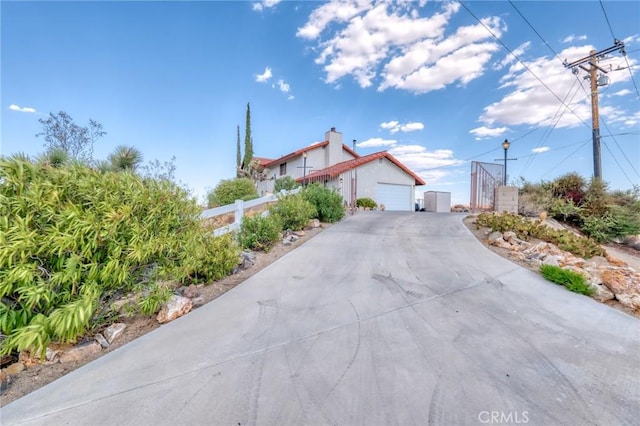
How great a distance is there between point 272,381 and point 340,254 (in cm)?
438

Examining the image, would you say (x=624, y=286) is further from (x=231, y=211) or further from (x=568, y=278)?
(x=231, y=211)

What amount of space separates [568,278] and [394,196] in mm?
16163

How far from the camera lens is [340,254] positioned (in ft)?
21.5

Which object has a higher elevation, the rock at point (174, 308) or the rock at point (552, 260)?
the rock at point (552, 260)

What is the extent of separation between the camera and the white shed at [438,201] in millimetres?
19141

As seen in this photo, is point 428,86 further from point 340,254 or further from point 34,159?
point 34,159

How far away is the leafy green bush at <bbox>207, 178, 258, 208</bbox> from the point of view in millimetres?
12734

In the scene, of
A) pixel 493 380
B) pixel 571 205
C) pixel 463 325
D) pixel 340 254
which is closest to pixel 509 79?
pixel 571 205

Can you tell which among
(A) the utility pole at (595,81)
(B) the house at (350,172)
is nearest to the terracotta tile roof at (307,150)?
(B) the house at (350,172)

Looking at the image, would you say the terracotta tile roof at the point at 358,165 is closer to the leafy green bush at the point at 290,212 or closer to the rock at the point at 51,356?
the leafy green bush at the point at 290,212

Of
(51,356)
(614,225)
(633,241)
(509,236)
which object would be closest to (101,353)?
(51,356)

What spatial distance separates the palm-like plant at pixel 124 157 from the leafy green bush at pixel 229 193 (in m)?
4.40

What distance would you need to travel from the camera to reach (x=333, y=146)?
22422 millimetres

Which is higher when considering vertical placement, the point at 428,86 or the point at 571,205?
the point at 428,86
